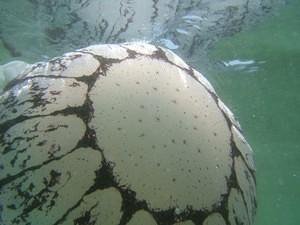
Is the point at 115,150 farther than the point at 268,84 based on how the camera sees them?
No

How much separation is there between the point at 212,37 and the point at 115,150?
27.4ft

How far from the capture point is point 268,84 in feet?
44.9

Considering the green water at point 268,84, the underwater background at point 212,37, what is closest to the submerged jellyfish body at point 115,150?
the underwater background at point 212,37

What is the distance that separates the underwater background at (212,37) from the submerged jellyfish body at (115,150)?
18.3ft

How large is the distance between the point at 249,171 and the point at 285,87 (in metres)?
11.6

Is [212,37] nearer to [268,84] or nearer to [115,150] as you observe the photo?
[268,84]

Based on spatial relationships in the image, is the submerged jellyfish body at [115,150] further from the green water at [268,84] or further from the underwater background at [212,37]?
the green water at [268,84]

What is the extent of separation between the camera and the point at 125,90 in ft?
8.99

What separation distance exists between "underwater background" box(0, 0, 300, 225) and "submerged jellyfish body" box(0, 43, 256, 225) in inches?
220

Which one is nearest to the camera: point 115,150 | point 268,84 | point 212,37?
point 115,150

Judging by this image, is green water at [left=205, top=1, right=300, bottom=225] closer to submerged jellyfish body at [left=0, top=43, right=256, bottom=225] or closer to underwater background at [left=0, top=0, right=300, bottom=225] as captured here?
underwater background at [left=0, top=0, right=300, bottom=225]

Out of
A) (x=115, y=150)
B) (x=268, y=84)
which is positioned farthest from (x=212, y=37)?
(x=115, y=150)

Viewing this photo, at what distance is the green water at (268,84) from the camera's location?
10.8m

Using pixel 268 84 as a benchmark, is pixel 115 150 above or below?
above
